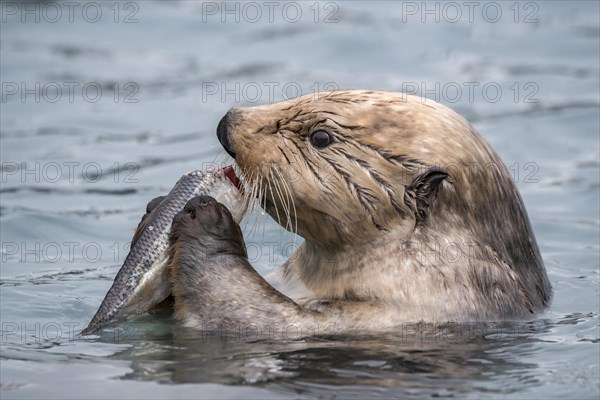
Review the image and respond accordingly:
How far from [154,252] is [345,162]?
44.4 inches

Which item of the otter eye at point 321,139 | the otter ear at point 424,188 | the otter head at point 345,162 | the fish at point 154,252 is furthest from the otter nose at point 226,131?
the otter ear at point 424,188

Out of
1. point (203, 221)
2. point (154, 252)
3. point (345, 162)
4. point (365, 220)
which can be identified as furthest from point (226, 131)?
point (365, 220)

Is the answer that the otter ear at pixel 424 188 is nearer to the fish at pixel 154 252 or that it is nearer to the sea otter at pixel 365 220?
the sea otter at pixel 365 220

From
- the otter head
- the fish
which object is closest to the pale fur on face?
the otter head

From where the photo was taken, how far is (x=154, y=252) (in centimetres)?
660

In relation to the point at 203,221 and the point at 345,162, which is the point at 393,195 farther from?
the point at 203,221

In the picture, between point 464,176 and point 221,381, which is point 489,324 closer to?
point 464,176

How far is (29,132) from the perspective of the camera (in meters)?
12.2

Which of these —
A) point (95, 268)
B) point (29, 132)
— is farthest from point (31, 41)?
point (95, 268)

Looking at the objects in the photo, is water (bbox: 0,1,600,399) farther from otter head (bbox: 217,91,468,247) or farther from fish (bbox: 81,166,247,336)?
otter head (bbox: 217,91,468,247)

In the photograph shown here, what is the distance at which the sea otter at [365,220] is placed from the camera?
6.43m

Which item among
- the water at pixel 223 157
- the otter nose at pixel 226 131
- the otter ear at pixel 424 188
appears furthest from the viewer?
the otter nose at pixel 226 131

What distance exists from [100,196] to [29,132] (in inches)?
69.3

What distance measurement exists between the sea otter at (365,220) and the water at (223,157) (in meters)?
0.17
